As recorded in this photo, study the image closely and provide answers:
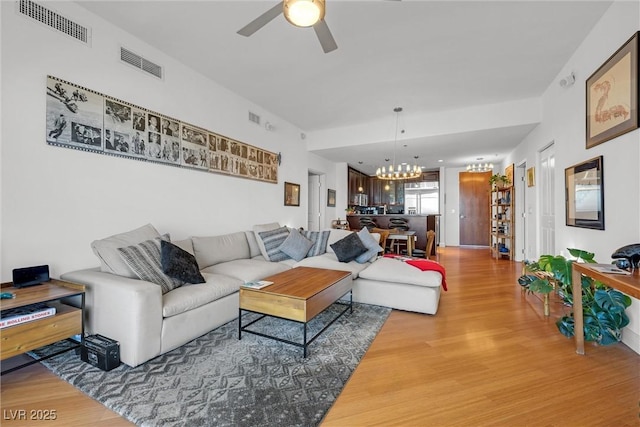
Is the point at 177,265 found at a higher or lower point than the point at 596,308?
higher

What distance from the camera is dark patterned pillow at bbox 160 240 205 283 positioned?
237 centimetres

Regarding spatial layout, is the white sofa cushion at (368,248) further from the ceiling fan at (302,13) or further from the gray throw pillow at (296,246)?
the ceiling fan at (302,13)

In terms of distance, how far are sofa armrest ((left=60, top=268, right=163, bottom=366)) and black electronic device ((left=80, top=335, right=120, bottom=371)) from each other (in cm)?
4

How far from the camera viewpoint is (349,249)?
143 inches

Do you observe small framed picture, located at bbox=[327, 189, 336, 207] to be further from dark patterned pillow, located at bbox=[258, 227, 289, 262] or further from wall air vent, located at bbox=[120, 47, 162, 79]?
wall air vent, located at bbox=[120, 47, 162, 79]

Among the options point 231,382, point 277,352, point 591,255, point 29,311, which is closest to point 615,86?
point 591,255

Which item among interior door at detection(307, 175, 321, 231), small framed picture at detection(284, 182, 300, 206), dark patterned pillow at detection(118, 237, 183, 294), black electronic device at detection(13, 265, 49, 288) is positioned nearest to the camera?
black electronic device at detection(13, 265, 49, 288)

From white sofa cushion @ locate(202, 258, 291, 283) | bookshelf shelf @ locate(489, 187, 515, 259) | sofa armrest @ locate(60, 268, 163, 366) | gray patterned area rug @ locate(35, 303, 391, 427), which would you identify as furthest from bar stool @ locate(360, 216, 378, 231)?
sofa armrest @ locate(60, 268, 163, 366)

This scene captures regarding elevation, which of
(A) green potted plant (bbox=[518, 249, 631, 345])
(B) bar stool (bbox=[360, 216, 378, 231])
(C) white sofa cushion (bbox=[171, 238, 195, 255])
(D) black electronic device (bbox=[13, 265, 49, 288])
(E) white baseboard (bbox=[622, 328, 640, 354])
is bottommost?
(E) white baseboard (bbox=[622, 328, 640, 354])

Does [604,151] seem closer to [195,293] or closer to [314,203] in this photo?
[195,293]

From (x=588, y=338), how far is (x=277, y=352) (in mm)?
2533

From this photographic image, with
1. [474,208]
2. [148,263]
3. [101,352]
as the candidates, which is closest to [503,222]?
[474,208]

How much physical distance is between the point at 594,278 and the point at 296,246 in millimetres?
3052

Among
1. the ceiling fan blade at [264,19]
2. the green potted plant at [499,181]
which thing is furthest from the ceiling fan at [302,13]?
the green potted plant at [499,181]
